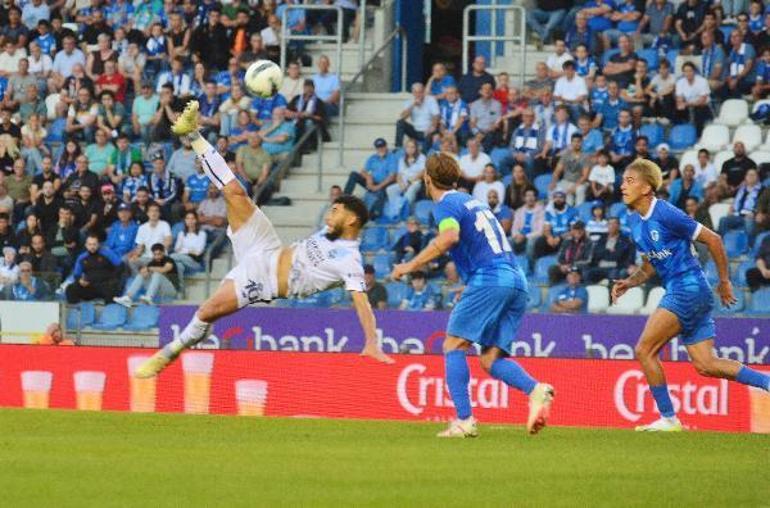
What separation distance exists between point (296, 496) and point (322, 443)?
3.50 meters

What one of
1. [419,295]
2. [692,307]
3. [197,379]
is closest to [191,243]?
[419,295]

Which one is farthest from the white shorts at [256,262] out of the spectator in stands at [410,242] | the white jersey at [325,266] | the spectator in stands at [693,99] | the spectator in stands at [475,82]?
the spectator in stands at [475,82]

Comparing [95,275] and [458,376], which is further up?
[458,376]

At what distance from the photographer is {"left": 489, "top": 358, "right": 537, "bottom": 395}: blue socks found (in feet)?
43.3

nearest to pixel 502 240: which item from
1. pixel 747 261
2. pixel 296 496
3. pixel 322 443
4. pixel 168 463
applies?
pixel 322 443

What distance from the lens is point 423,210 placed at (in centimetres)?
2611

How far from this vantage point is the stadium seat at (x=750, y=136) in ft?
84.1

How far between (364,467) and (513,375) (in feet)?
7.72

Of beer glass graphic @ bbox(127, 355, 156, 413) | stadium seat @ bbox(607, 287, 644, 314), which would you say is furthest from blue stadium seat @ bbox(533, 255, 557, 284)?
beer glass graphic @ bbox(127, 355, 156, 413)

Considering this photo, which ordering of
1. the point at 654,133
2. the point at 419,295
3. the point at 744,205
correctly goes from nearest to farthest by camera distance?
the point at 419,295 < the point at 744,205 < the point at 654,133

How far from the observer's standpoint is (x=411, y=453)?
40.2ft

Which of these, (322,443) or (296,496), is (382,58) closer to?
(322,443)

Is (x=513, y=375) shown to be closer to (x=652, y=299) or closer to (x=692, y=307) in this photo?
(x=692, y=307)

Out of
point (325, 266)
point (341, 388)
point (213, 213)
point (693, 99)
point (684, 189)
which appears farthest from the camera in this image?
point (213, 213)
